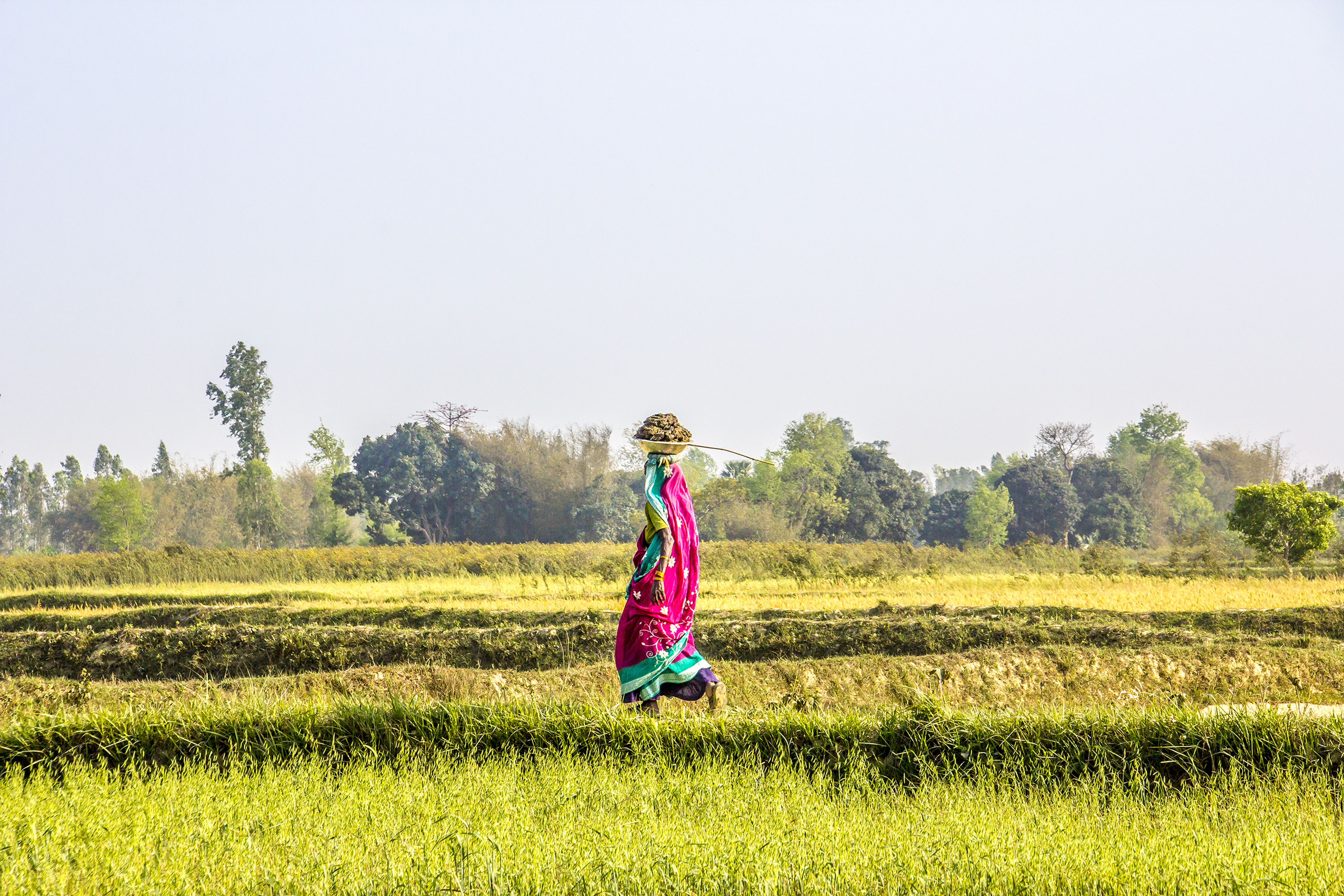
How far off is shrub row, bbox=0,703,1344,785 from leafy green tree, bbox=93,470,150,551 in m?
41.5

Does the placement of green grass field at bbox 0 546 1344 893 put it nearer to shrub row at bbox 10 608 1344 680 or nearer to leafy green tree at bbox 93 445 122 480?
shrub row at bbox 10 608 1344 680

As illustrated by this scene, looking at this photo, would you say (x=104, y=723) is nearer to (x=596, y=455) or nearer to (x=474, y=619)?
(x=474, y=619)

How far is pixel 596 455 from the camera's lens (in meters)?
50.8

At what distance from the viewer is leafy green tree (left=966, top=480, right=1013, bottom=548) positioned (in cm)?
4712

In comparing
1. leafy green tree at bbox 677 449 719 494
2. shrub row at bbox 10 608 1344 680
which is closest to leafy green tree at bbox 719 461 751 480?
leafy green tree at bbox 677 449 719 494

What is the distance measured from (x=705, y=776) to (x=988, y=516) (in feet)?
149

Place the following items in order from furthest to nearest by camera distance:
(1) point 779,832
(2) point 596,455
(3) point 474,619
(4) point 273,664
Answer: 1. (2) point 596,455
2. (3) point 474,619
3. (4) point 273,664
4. (1) point 779,832

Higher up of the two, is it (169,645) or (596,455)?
(596,455)

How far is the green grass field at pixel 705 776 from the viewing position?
3402 millimetres

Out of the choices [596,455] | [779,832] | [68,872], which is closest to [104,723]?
[68,872]

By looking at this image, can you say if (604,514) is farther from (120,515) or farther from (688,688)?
(688,688)

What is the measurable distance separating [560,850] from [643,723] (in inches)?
77.6

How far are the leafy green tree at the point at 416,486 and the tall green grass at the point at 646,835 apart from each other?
136 feet

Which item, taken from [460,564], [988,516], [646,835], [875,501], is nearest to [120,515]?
[460,564]
